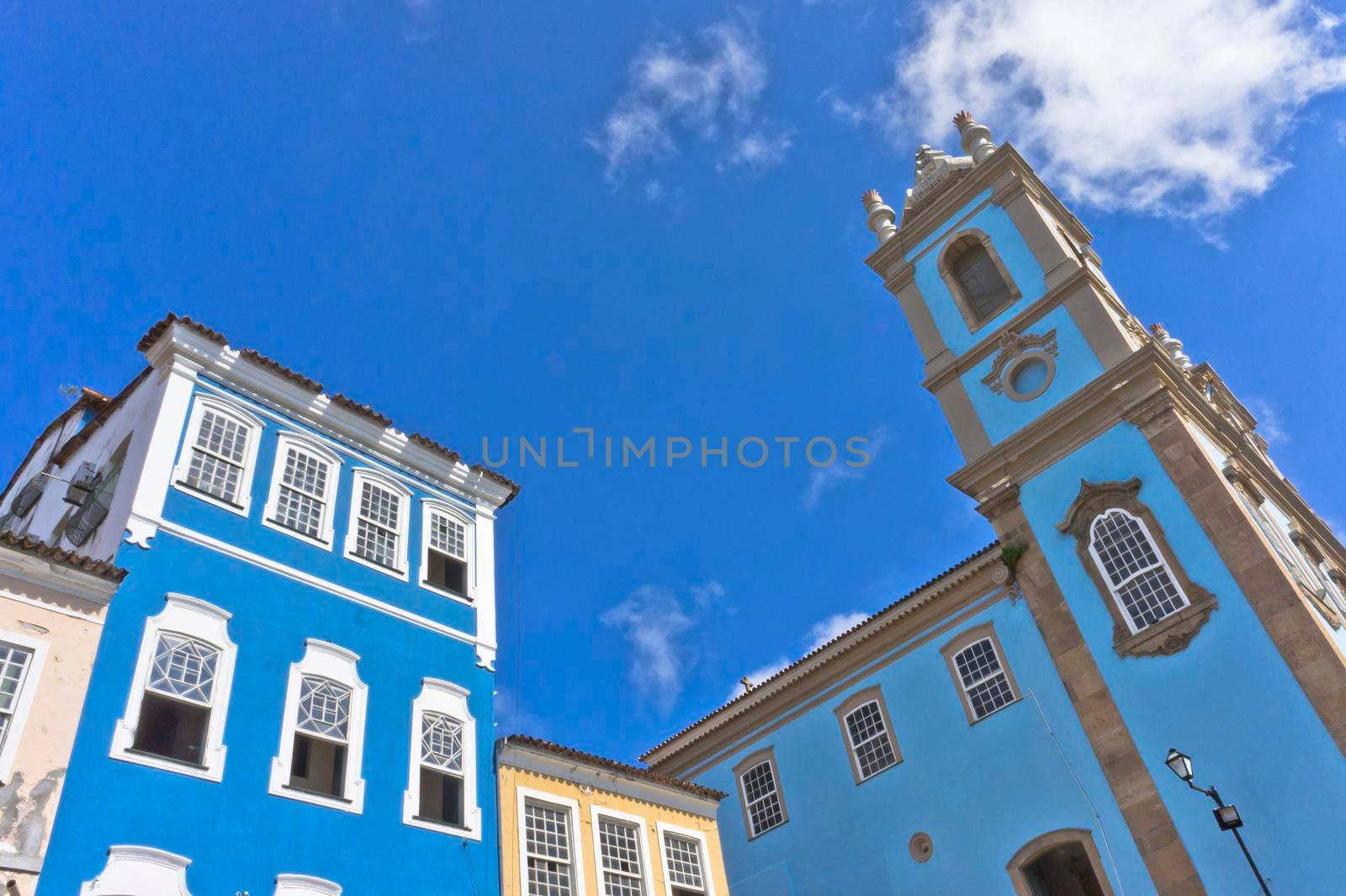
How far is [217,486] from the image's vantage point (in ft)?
45.9

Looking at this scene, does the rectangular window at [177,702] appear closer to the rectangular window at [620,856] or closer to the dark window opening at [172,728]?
the dark window opening at [172,728]

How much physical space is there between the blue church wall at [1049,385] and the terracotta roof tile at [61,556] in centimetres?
1948

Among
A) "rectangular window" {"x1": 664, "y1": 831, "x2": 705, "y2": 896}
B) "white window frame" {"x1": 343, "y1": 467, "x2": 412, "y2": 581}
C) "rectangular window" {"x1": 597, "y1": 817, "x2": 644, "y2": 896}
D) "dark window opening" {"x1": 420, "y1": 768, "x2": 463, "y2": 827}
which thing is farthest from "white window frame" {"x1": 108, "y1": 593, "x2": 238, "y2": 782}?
"rectangular window" {"x1": 664, "y1": 831, "x2": 705, "y2": 896}

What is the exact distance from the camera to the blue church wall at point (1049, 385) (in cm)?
2315

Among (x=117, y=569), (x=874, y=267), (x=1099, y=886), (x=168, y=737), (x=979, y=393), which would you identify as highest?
(x=874, y=267)

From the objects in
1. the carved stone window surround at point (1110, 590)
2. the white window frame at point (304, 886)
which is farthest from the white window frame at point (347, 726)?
the carved stone window surround at point (1110, 590)

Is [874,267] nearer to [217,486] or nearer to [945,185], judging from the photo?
[945,185]

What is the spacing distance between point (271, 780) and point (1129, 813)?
1560 centimetres

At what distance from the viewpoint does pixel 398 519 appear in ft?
53.4

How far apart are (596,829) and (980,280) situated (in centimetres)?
1902

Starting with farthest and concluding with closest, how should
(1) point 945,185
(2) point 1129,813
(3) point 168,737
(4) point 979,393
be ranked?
(1) point 945,185, (4) point 979,393, (2) point 1129,813, (3) point 168,737

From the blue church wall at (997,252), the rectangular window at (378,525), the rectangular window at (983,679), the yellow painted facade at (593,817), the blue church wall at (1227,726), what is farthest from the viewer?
the blue church wall at (997,252)

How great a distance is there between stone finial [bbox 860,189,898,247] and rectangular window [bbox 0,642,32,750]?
82.0 ft

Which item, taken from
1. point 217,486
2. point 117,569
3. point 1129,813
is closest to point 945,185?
point 1129,813
